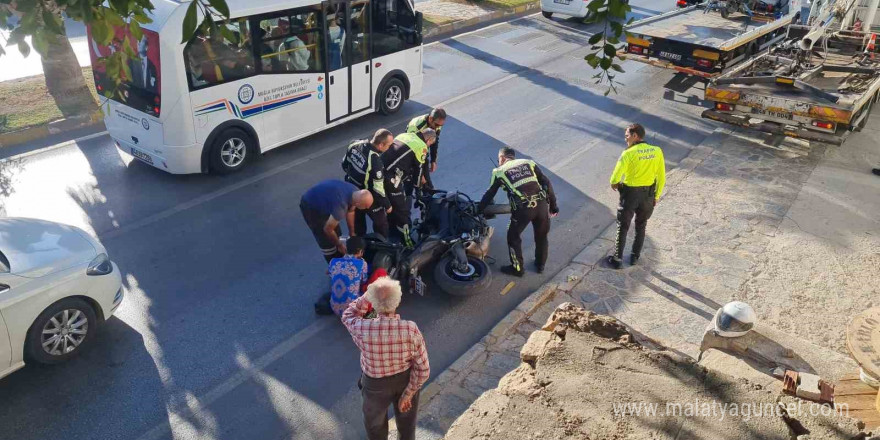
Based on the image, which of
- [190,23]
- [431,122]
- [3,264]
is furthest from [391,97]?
[190,23]

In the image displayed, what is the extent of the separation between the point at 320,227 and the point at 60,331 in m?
2.52

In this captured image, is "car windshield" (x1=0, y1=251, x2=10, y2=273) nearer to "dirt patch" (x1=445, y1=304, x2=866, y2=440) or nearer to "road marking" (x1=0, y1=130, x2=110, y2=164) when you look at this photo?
"dirt patch" (x1=445, y1=304, x2=866, y2=440)

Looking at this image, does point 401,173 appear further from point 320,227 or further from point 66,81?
point 66,81

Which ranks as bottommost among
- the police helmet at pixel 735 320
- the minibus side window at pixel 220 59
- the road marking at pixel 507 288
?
Answer: the road marking at pixel 507 288

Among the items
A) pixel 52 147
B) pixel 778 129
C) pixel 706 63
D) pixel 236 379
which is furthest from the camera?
pixel 706 63

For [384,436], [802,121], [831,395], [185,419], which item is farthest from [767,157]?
[185,419]

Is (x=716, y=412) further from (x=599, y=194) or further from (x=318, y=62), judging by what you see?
(x=318, y=62)

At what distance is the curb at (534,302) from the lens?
240 inches

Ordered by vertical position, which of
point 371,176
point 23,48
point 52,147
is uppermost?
point 23,48

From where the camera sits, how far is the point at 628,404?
14.5 feet

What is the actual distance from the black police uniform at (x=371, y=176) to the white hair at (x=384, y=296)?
3.05 metres

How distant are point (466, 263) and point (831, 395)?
139 inches

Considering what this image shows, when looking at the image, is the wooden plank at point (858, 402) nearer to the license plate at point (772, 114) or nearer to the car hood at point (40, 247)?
the car hood at point (40, 247)

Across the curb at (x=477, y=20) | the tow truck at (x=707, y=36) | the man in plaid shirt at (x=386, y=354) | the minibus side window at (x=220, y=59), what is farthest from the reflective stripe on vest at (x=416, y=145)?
the curb at (x=477, y=20)
